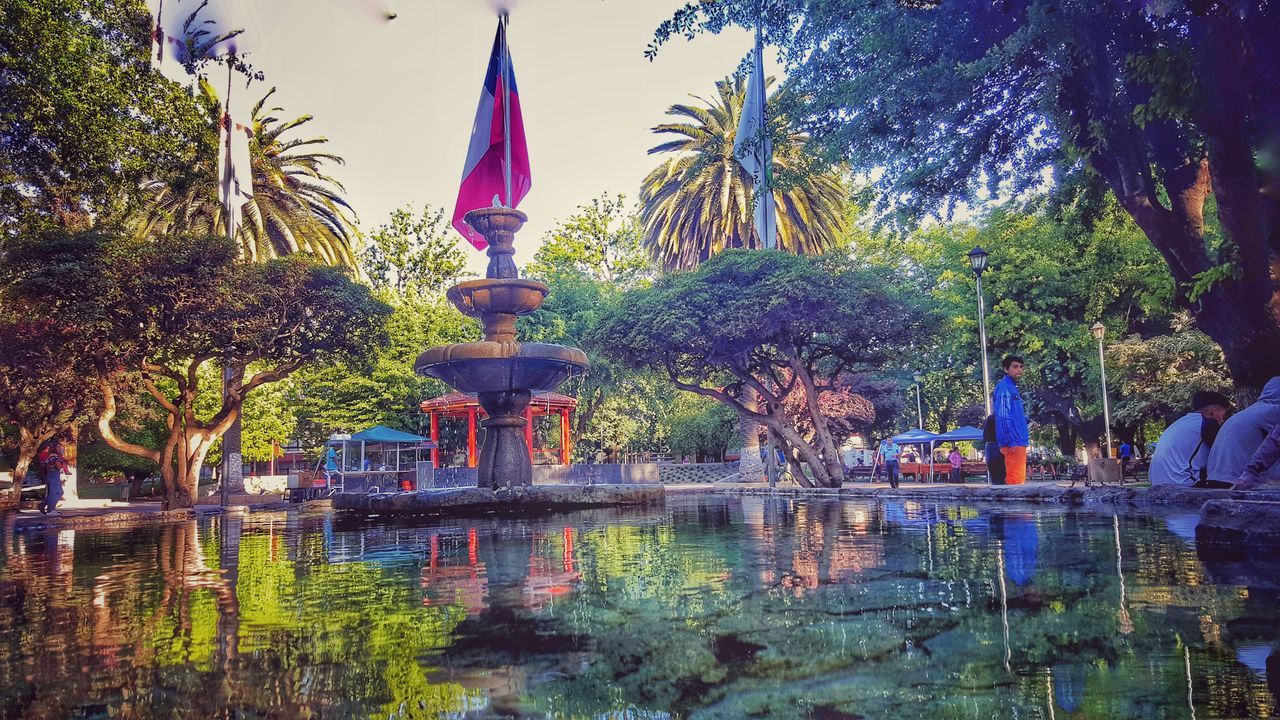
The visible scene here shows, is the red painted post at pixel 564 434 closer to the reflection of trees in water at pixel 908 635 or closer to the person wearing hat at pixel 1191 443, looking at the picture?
the person wearing hat at pixel 1191 443

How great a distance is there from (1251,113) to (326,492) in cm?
2517

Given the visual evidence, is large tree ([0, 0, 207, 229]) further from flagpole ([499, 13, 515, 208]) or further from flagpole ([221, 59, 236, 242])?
flagpole ([499, 13, 515, 208])

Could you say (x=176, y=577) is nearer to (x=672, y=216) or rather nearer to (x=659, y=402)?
(x=672, y=216)

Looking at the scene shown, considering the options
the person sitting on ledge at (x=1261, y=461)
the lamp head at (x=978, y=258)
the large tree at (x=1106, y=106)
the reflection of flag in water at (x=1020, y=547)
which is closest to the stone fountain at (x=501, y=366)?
the large tree at (x=1106, y=106)

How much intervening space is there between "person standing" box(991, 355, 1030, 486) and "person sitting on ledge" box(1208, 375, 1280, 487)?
120 inches

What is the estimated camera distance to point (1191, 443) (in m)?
8.76

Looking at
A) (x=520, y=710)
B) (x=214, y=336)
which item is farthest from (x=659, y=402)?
(x=520, y=710)

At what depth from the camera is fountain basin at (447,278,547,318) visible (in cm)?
1340

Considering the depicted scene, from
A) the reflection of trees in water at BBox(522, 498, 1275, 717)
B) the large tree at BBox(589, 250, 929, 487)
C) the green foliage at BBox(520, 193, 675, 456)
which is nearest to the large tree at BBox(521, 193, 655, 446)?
the green foliage at BBox(520, 193, 675, 456)

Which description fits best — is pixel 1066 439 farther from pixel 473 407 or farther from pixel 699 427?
pixel 473 407

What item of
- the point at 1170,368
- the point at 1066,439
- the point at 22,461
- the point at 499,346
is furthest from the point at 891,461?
the point at 22,461

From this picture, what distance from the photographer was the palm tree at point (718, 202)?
33125mm

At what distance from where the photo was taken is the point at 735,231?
34156mm

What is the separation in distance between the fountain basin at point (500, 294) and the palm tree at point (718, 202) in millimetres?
19976
